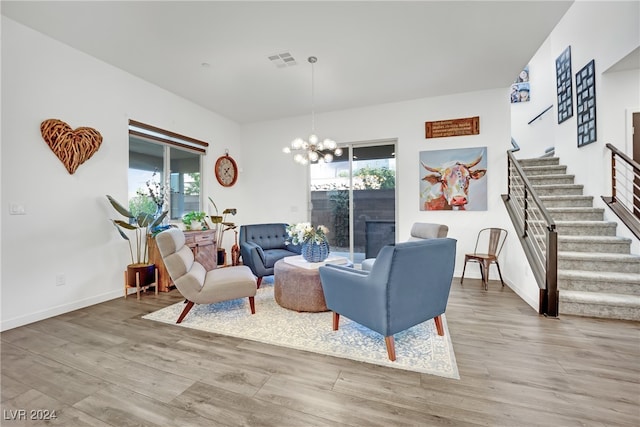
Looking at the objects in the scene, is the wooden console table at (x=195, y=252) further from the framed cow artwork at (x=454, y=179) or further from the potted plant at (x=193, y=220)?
the framed cow artwork at (x=454, y=179)

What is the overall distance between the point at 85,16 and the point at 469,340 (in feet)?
16.5

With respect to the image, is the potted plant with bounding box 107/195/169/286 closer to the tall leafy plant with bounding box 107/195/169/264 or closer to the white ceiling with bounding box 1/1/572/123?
the tall leafy plant with bounding box 107/195/169/264

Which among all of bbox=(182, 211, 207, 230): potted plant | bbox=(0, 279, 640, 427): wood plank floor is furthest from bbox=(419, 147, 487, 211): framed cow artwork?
bbox=(182, 211, 207, 230): potted plant

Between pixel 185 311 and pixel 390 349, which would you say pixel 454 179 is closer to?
pixel 390 349

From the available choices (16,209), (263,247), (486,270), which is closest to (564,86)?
(486,270)

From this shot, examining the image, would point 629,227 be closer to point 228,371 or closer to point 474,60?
point 474,60

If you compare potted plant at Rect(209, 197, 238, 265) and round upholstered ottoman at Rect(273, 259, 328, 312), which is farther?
potted plant at Rect(209, 197, 238, 265)

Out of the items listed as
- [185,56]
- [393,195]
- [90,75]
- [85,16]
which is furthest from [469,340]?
[90,75]

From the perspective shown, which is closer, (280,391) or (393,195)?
(280,391)

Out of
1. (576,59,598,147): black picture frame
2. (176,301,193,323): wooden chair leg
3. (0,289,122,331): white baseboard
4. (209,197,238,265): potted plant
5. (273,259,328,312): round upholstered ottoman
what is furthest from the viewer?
(209,197,238,265): potted plant

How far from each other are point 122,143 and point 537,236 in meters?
6.06

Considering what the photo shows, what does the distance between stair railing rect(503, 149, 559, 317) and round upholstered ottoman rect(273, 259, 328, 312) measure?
2502mm

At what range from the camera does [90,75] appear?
3.56 metres

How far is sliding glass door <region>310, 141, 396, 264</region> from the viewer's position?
17.6 ft
